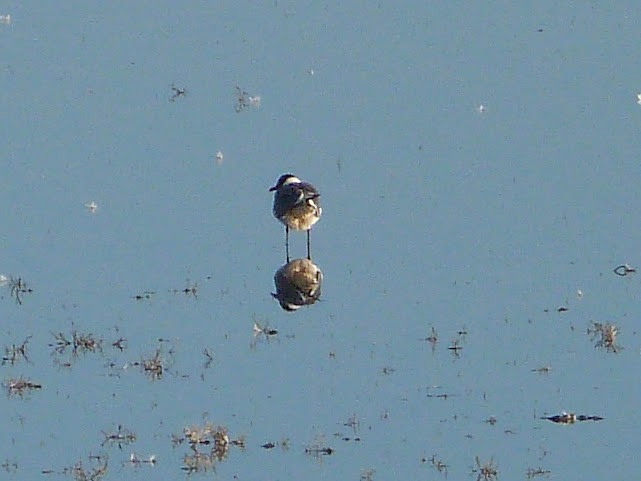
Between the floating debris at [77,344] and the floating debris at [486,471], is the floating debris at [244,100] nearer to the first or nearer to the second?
the floating debris at [77,344]

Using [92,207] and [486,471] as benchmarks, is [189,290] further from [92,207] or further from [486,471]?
[486,471]

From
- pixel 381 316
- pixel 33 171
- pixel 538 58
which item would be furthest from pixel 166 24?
pixel 381 316

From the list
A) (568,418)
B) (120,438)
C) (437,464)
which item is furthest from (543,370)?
(120,438)

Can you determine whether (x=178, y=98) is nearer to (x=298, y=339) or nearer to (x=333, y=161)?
(x=333, y=161)

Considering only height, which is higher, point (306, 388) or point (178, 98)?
point (178, 98)

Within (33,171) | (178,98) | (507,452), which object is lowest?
(507,452)

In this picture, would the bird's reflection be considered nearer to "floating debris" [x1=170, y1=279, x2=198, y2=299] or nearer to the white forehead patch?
"floating debris" [x1=170, y1=279, x2=198, y2=299]

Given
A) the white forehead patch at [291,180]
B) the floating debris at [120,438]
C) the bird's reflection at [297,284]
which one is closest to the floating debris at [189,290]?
the bird's reflection at [297,284]
